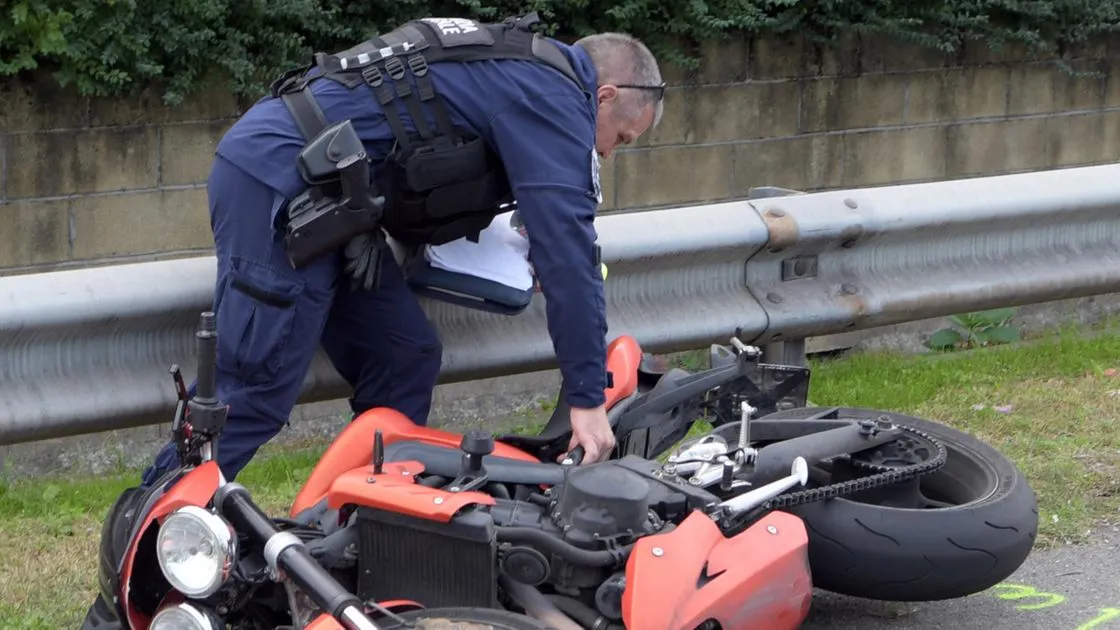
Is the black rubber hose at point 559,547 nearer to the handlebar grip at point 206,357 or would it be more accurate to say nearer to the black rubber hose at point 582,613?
the black rubber hose at point 582,613

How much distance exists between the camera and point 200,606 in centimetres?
276

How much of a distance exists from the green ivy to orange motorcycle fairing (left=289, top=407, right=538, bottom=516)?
133 inches

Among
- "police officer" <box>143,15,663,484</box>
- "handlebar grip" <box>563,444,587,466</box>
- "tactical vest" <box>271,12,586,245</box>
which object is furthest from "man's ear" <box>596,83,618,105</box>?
"handlebar grip" <box>563,444,587,466</box>

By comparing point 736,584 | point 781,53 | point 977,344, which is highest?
point 781,53

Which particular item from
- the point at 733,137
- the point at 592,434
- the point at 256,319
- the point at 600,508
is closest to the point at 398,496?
the point at 600,508

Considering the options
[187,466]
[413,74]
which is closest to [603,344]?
[413,74]

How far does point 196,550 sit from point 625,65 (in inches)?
76.0

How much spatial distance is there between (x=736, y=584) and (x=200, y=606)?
3.36ft

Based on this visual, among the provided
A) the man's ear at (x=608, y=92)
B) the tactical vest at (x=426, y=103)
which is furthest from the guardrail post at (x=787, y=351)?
the tactical vest at (x=426, y=103)

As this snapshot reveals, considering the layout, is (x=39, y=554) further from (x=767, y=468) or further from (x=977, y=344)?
(x=977, y=344)

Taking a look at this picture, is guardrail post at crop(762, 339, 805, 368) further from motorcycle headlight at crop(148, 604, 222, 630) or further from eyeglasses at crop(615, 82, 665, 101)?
motorcycle headlight at crop(148, 604, 222, 630)

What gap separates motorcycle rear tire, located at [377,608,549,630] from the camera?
2.75 metres

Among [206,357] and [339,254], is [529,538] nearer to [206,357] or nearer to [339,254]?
[206,357]

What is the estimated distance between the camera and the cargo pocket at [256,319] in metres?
3.74
